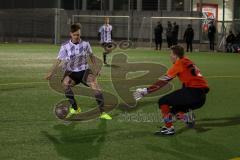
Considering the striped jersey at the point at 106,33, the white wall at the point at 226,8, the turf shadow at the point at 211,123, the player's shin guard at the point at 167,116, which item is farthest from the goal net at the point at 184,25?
the player's shin guard at the point at 167,116

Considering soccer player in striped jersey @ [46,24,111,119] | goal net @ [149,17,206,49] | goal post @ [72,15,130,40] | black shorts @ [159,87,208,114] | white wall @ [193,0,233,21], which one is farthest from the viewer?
goal post @ [72,15,130,40]

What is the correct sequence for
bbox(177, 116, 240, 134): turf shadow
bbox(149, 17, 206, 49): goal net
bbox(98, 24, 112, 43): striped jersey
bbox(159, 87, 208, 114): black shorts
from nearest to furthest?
→ bbox(159, 87, 208, 114): black shorts
bbox(177, 116, 240, 134): turf shadow
bbox(98, 24, 112, 43): striped jersey
bbox(149, 17, 206, 49): goal net

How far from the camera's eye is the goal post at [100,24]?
50284mm

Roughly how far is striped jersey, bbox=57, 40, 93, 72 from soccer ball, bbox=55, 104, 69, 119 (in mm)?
911

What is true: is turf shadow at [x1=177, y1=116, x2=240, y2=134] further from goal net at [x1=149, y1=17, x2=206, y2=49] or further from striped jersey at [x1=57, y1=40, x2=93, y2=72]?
goal net at [x1=149, y1=17, x2=206, y2=49]

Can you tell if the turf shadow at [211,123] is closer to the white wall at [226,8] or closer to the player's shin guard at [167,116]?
the player's shin guard at [167,116]

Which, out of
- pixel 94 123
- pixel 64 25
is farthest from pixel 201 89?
pixel 64 25

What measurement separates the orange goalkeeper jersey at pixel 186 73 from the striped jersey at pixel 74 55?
253 cm

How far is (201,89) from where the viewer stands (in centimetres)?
976

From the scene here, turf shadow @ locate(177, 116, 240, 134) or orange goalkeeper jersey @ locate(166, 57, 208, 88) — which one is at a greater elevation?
orange goalkeeper jersey @ locate(166, 57, 208, 88)

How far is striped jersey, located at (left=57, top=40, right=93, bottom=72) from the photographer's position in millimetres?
11531

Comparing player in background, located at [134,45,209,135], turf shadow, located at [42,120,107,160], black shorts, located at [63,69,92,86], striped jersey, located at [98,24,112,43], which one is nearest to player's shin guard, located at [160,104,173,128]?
player in background, located at [134,45,209,135]

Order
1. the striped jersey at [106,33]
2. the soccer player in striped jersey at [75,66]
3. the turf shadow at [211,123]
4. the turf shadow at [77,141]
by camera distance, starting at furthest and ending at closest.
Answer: the striped jersey at [106,33]
the soccer player in striped jersey at [75,66]
the turf shadow at [211,123]
the turf shadow at [77,141]

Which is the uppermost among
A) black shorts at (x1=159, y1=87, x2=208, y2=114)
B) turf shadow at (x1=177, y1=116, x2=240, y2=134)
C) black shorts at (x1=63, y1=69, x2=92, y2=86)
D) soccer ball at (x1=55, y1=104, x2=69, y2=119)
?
black shorts at (x1=63, y1=69, x2=92, y2=86)
